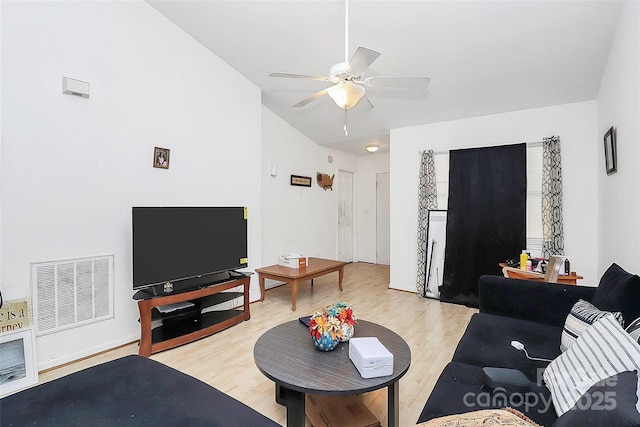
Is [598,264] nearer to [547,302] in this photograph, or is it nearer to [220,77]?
[547,302]

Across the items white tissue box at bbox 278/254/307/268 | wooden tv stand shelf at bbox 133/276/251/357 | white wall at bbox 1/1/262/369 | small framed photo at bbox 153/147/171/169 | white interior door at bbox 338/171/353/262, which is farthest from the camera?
white interior door at bbox 338/171/353/262

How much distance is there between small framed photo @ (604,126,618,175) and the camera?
243 centimetres

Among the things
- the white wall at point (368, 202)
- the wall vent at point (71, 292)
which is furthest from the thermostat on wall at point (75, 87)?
the white wall at point (368, 202)

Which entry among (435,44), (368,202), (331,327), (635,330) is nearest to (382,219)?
(368,202)

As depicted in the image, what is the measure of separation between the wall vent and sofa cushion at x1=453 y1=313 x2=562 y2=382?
2805 millimetres

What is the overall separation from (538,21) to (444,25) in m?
0.68

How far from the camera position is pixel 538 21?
7.90 feet

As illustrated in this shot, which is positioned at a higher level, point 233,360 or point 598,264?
point 598,264

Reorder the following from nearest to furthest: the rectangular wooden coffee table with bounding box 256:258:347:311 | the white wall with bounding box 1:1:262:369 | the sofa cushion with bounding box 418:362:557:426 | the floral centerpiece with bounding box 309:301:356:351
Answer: the sofa cushion with bounding box 418:362:557:426 < the floral centerpiece with bounding box 309:301:356:351 < the white wall with bounding box 1:1:262:369 < the rectangular wooden coffee table with bounding box 256:258:347:311

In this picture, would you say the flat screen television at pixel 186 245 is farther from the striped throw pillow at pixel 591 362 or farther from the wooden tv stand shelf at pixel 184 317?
the striped throw pillow at pixel 591 362

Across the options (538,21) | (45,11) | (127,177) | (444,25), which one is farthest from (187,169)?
(538,21)

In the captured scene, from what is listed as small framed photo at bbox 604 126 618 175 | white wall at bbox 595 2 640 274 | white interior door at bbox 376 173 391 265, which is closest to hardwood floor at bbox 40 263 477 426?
white wall at bbox 595 2 640 274

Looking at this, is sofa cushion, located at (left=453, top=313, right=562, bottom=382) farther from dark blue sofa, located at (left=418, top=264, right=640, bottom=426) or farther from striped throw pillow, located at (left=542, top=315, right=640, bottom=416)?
striped throw pillow, located at (left=542, top=315, right=640, bottom=416)

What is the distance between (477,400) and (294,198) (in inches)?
166
